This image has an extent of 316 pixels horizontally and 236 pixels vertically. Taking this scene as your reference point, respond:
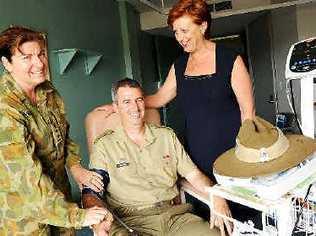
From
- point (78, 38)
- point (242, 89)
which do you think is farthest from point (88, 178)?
point (78, 38)

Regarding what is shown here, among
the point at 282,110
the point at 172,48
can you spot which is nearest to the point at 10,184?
the point at 282,110

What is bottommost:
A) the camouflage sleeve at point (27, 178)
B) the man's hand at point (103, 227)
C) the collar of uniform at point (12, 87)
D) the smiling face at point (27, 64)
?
the man's hand at point (103, 227)

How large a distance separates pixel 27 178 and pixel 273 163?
0.82 metres

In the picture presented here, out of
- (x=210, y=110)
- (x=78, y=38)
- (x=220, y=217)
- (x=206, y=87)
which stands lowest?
(x=220, y=217)

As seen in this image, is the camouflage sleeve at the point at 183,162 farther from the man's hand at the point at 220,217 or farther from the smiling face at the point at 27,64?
the smiling face at the point at 27,64

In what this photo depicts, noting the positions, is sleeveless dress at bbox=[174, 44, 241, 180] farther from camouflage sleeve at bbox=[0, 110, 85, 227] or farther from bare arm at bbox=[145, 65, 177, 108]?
camouflage sleeve at bbox=[0, 110, 85, 227]

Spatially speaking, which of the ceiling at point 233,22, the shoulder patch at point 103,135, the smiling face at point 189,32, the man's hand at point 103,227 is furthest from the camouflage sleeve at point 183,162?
the ceiling at point 233,22

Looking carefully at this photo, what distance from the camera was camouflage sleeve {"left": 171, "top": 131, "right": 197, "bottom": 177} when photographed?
1870 mm

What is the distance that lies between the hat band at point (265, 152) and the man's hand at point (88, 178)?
2.41 ft

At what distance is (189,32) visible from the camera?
174 centimetres

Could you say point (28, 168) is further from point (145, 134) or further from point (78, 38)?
point (78, 38)

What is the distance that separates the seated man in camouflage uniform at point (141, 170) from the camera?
1.79 metres

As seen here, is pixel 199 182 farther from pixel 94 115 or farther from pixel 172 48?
pixel 172 48

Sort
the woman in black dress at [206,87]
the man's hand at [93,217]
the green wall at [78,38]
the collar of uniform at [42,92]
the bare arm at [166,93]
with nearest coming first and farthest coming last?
the man's hand at [93,217], the collar of uniform at [42,92], the woman in black dress at [206,87], the bare arm at [166,93], the green wall at [78,38]
